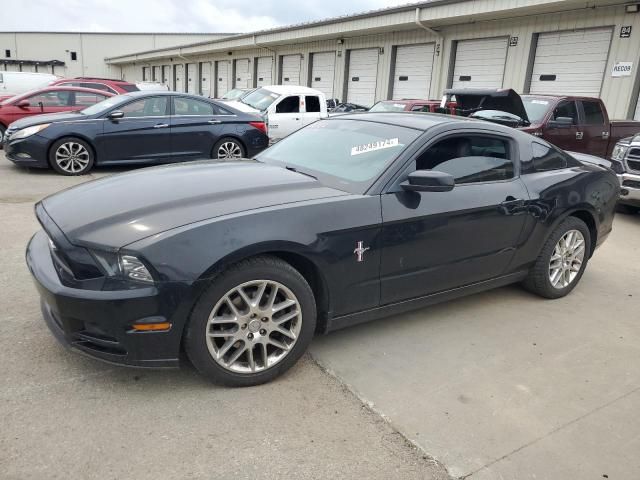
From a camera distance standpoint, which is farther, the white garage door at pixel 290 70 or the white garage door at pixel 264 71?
the white garage door at pixel 264 71

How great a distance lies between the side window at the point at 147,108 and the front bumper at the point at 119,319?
6749 mm

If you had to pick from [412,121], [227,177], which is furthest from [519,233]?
[227,177]

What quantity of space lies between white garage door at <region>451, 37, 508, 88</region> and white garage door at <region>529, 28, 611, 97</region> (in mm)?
1094

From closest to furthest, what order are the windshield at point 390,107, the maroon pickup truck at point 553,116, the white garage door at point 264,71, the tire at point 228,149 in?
the maroon pickup truck at point 553,116 < the tire at point 228,149 < the windshield at point 390,107 < the white garage door at point 264,71

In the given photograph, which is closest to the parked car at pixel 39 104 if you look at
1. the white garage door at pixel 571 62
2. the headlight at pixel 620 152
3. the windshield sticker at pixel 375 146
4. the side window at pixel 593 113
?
the windshield sticker at pixel 375 146

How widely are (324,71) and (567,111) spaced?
44.9 ft

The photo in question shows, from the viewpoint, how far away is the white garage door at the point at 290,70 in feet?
76.3

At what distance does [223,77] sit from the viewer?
30734mm

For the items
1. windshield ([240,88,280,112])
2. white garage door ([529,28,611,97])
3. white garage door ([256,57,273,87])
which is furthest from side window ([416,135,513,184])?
white garage door ([256,57,273,87])

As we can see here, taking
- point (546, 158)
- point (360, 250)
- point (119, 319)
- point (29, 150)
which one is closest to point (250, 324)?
point (119, 319)

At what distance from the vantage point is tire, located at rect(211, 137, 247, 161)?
9484mm

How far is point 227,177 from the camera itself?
3.32 metres

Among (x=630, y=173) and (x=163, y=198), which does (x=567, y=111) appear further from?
(x=163, y=198)

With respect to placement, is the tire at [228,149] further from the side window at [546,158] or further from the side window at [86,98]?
the side window at [546,158]
